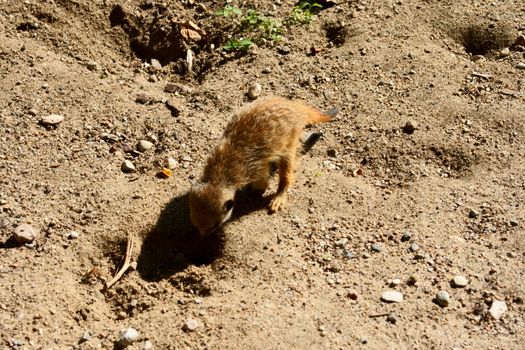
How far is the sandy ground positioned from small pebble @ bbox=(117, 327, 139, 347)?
5cm

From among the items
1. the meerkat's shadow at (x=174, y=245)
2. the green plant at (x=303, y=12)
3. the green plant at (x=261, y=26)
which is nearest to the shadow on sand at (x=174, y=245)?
the meerkat's shadow at (x=174, y=245)

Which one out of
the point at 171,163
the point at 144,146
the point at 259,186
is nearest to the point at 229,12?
the point at 144,146

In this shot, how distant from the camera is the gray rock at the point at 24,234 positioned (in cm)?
403

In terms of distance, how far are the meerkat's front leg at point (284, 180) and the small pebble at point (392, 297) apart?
986mm

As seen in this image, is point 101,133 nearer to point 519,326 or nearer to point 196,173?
point 196,173

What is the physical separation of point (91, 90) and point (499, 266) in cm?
341

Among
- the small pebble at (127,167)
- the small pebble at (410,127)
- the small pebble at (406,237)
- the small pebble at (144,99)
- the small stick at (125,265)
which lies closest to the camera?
the small stick at (125,265)

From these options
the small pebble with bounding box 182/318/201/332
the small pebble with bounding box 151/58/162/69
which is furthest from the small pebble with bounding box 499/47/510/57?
the small pebble with bounding box 182/318/201/332

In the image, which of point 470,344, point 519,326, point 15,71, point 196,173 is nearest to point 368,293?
point 470,344

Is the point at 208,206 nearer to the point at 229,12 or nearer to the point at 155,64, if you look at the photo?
the point at 155,64

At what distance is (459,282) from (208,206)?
1.69 metres

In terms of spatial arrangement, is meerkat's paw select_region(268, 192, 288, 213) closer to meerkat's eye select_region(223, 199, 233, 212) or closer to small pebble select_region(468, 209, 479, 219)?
meerkat's eye select_region(223, 199, 233, 212)

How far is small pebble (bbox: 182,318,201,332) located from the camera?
143 inches

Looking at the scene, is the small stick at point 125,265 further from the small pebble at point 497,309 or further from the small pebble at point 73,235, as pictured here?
the small pebble at point 497,309
